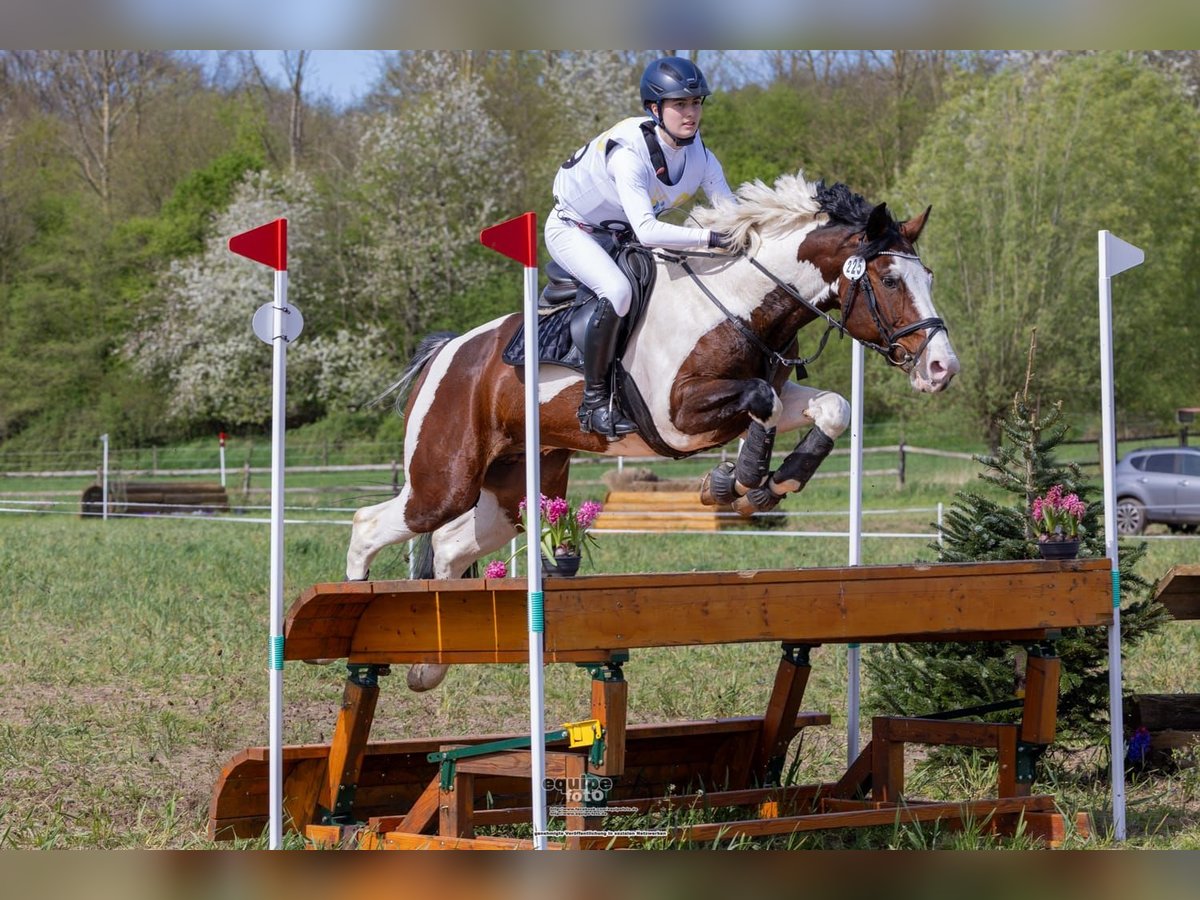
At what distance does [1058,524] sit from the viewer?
4531 millimetres

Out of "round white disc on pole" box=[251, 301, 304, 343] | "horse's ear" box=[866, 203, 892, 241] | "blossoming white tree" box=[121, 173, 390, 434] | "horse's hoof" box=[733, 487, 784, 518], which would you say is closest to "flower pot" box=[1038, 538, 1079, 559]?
"horse's hoof" box=[733, 487, 784, 518]

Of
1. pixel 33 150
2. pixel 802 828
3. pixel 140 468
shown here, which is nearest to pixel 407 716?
pixel 802 828

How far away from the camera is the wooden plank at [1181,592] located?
16.7 feet

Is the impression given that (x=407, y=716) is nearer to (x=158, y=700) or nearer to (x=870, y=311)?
(x=158, y=700)

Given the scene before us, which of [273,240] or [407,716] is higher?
[273,240]

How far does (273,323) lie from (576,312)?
1135mm

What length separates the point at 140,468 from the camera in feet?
86.7

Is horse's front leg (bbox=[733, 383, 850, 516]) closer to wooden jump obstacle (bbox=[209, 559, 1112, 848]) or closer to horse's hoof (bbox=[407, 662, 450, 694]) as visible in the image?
wooden jump obstacle (bbox=[209, 559, 1112, 848])

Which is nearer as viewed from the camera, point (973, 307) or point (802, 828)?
point (802, 828)

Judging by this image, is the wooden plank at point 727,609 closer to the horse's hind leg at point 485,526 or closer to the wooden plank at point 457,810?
the wooden plank at point 457,810

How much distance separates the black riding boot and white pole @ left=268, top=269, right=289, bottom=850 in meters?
1.05

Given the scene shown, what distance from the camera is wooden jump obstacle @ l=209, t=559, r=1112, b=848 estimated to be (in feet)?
12.5

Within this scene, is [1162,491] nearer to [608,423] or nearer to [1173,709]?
[1173,709]
